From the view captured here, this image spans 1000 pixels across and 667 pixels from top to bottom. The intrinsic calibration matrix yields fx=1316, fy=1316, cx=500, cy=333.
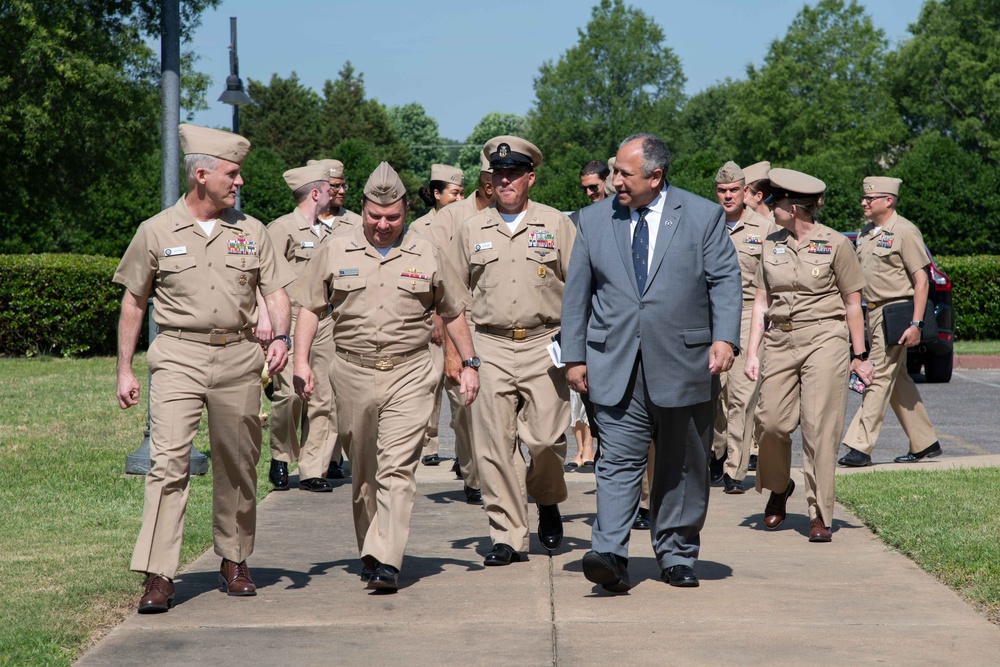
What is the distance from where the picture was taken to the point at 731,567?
21.4 feet

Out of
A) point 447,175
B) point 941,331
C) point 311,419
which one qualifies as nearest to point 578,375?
point 311,419

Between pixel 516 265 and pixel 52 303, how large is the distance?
44.9 ft

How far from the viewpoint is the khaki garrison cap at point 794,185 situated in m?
7.46

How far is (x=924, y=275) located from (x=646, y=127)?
7536 centimetres

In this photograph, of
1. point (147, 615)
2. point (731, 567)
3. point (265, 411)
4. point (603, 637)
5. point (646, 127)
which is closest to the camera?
point (603, 637)

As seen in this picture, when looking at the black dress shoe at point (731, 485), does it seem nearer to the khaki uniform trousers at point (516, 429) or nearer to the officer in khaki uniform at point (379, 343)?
the khaki uniform trousers at point (516, 429)

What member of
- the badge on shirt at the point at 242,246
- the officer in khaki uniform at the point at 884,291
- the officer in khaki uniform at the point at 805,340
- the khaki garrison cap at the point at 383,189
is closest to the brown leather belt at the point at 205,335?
the badge on shirt at the point at 242,246

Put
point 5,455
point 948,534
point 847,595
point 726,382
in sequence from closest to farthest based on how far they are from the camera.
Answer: point 847,595 → point 948,534 → point 726,382 → point 5,455

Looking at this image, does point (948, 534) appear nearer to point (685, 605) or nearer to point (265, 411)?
point (685, 605)

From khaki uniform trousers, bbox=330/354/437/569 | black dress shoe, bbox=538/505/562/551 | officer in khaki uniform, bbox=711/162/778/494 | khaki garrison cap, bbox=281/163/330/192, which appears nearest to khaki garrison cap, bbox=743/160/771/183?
officer in khaki uniform, bbox=711/162/778/494

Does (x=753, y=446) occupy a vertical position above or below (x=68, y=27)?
below

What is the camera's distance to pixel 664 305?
593cm

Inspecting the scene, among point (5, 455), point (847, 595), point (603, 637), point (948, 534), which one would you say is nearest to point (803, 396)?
point (948, 534)

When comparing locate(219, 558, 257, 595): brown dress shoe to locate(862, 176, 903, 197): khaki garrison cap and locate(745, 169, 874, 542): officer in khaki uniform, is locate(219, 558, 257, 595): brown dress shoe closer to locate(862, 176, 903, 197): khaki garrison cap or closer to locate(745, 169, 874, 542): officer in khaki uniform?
locate(745, 169, 874, 542): officer in khaki uniform
